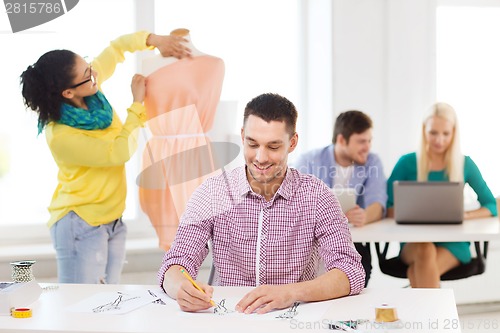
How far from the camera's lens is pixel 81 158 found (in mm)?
3455

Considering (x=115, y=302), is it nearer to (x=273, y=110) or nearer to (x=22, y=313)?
(x=22, y=313)

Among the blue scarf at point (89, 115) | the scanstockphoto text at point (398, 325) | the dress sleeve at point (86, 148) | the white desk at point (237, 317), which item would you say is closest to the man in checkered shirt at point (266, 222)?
the white desk at point (237, 317)

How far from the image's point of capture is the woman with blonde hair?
428 centimetres

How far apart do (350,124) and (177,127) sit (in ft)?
3.48

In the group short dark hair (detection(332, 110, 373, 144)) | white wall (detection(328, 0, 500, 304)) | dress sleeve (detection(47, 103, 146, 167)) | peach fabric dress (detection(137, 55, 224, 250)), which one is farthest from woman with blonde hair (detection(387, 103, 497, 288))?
dress sleeve (detection(47, 103, 146, 167))

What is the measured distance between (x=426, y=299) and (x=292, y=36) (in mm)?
3059

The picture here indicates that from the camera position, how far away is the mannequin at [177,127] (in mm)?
3734

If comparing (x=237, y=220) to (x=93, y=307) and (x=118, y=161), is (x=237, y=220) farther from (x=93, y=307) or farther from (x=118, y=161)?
(x=118, y=161)

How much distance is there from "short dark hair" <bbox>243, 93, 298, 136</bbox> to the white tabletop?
1.37 metres

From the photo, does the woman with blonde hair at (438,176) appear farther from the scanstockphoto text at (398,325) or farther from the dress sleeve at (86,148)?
the scanstockphoto text at (398,325)

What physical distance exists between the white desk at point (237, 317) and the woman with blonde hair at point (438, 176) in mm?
1805

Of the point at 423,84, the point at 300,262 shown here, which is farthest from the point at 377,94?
the point at 300,262

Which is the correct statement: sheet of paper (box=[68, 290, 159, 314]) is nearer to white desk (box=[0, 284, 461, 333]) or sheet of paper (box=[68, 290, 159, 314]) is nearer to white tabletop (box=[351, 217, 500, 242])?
white desk (box=[0, 284, 461, 333])

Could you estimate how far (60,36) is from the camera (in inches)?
188
